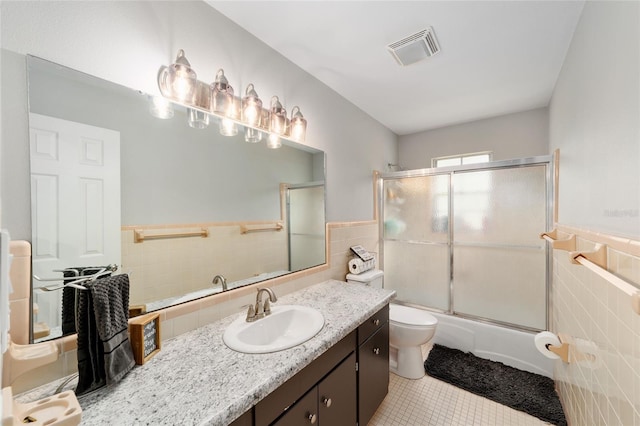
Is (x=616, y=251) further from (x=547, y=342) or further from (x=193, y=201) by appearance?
(x=193, y=201)

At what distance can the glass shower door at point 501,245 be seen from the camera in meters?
2.21

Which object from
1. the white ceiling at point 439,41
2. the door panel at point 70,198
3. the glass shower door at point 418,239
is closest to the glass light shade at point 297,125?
the white ceiling at point 439,41

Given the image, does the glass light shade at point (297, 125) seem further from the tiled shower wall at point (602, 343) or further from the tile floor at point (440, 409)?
the tile floor at point (440, 409)

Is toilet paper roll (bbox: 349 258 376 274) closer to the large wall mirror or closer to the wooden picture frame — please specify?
the large wall mirror

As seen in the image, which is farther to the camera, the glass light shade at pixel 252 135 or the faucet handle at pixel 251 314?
the glass light shade at pixel 252 135

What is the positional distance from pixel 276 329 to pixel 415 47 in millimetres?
1931

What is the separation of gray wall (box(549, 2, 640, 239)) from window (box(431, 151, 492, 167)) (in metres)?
1.38

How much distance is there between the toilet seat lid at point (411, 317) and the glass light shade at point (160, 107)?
6.74 feet

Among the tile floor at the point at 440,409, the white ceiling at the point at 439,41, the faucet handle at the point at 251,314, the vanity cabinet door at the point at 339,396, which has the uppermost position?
the white ceiling at the point at 439,41

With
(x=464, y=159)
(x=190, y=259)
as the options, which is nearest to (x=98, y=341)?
(x=190, y=259)

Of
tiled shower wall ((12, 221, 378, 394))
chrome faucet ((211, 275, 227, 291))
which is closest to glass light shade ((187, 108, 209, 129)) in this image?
tiled shower wall ((12, 221, 378, 394))

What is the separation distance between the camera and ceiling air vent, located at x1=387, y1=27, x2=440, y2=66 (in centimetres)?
157

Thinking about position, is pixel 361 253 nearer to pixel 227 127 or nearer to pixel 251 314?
pixel 251 314

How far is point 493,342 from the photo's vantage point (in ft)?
7.53
